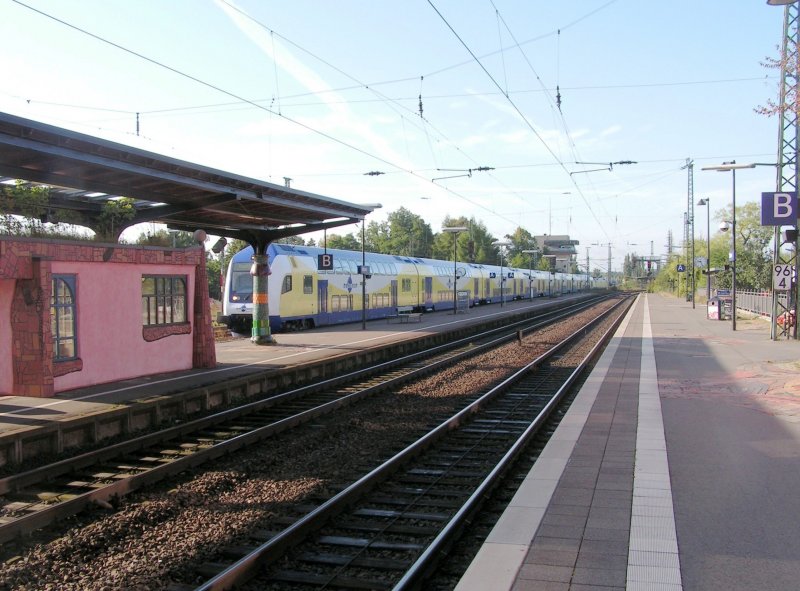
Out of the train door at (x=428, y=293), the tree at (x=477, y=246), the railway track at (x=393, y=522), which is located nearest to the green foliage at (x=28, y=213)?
the railway track at (x=393, y=522)

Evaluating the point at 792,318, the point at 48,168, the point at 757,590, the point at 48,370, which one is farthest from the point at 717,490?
the point at 792,318

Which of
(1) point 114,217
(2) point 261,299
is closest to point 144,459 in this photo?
(1) point 114,217

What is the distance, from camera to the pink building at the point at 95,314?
10.9m

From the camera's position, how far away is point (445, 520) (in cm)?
630

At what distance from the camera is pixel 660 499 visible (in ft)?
19.9

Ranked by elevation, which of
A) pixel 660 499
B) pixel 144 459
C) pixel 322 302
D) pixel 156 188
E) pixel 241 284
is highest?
pixel 156 188

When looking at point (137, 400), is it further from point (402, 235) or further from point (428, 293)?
point (402, 235)

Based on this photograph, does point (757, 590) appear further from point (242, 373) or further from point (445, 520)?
point (242, 373)

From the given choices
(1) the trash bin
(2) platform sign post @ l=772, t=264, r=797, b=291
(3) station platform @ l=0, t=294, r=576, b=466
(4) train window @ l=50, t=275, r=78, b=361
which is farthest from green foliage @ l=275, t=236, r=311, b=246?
(1) the trash bin

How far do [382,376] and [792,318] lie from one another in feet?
47.7

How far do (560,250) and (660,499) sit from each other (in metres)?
127

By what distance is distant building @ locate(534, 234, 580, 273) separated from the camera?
12525cm

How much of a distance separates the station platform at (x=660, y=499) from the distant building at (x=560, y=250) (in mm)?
93738

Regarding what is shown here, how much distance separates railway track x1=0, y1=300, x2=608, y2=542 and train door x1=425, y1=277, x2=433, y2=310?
27561 millimetres
